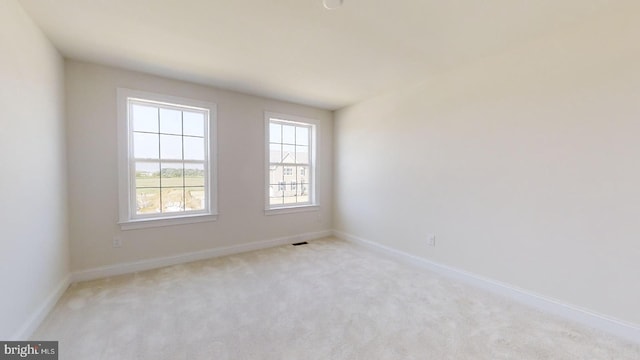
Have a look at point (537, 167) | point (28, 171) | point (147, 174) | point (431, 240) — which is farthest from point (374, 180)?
point (28, 171)

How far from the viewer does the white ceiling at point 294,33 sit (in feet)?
6.26

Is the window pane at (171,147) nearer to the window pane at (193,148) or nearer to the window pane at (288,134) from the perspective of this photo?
the window pane at (193,148)

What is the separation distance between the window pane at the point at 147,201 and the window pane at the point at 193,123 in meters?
0.86

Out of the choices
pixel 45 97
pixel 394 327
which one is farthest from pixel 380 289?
pixel 45 97

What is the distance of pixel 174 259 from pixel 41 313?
134 centimetres

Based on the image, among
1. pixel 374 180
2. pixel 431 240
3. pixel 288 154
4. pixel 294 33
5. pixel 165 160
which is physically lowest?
pixel 431 240

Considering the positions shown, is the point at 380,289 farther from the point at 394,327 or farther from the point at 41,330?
the point at 41,330

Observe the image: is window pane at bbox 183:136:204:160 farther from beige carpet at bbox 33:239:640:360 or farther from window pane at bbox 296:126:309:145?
window pane at bbox 296:126:309:145

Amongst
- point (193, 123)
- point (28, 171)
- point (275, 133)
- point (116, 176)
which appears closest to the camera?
point (28, 171)

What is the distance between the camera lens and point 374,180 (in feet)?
13.3

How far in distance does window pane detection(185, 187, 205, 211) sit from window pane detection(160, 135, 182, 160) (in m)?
0.46

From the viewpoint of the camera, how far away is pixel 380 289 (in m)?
2.71

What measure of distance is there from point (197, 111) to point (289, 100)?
4.49ft

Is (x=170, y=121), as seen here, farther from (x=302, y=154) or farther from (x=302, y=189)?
(x=302, y=189)
